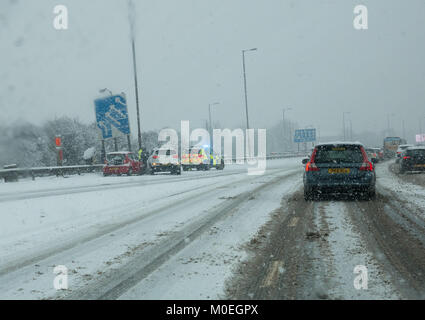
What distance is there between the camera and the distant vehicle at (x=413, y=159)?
24.2 metres

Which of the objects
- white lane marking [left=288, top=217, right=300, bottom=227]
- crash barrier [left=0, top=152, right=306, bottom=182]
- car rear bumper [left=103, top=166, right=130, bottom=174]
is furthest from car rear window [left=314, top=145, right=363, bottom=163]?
crash barrier [left=0, top=152, right=306, bottom=182]

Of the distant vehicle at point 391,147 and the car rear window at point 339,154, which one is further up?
the car rear window at point 339,154

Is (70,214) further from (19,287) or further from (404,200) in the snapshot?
(404,200)

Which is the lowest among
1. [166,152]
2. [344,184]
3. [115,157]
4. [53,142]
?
[344,184]

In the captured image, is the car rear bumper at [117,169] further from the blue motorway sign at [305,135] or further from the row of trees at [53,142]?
the blue motorway sign at [305,135]

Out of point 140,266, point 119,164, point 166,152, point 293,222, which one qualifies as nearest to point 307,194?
point 293,222

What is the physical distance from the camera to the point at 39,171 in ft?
114

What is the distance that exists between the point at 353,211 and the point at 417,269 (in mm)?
5065

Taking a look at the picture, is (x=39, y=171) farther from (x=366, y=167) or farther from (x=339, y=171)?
(x=366, y=167)

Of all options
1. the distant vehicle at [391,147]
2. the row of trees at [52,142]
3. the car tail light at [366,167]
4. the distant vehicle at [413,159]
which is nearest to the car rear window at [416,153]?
the distant vehicle at [413,159]

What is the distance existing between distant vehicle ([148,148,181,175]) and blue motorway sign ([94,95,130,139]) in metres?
4.00

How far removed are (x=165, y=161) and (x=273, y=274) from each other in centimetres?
2593

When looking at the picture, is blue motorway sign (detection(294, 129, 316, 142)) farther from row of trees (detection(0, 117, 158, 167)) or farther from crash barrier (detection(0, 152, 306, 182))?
crash barrier (detection(0, 152, 306, 182))

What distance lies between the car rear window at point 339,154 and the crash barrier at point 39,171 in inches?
934
